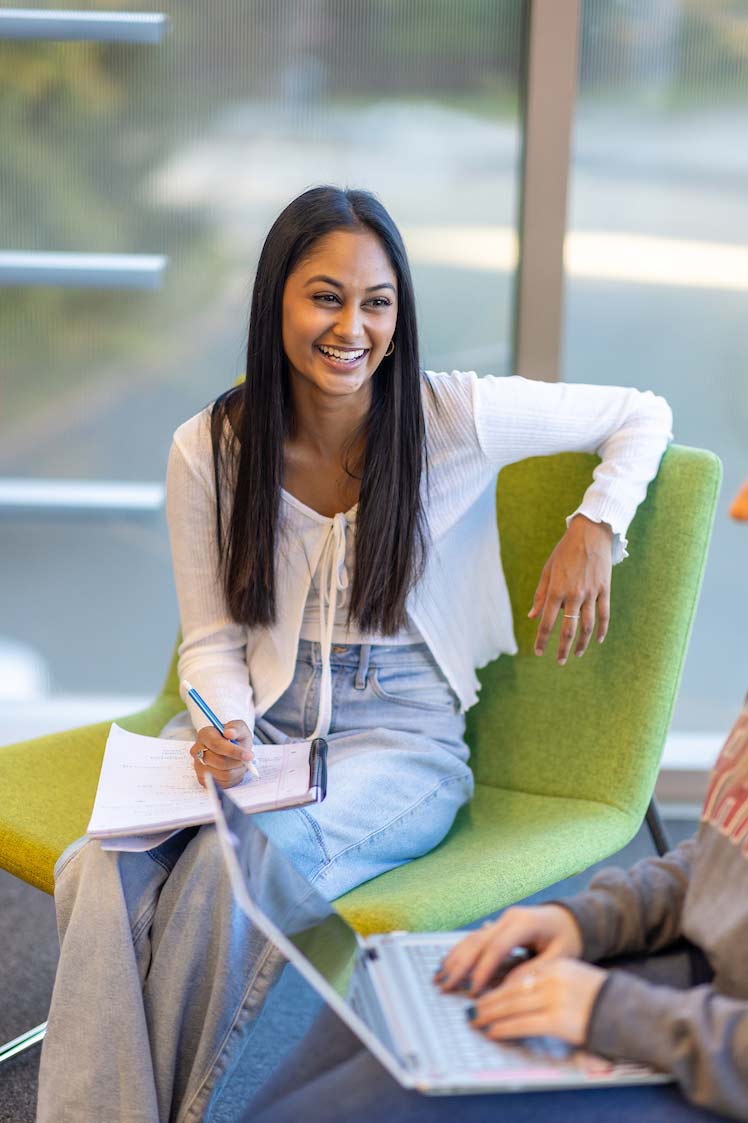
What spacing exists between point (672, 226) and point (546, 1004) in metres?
1.88

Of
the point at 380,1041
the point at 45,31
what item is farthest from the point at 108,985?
the point at 45,31

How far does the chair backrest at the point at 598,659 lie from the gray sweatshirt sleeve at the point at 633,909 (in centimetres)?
62

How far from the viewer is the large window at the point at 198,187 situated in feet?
7.98

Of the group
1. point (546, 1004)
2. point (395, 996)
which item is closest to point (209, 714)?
point (395, 996)

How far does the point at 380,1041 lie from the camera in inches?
40.4

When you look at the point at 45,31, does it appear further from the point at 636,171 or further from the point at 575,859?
the point at 575,859

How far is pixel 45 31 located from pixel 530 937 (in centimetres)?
201

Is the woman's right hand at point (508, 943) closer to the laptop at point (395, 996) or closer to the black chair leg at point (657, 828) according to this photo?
the laptop at point (395, 996)

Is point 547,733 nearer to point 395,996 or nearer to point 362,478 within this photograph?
point 362,478

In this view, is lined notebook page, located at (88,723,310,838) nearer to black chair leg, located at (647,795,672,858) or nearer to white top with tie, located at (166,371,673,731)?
white top with tie, located at (166,371,673,731)

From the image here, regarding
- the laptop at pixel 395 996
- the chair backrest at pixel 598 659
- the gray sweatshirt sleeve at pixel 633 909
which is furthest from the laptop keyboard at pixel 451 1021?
the chair backrest at pixel 598 659

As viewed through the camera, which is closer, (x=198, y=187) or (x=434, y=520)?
(x=434, y=520)

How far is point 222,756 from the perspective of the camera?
1589 mm

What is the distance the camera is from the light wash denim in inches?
56.6
